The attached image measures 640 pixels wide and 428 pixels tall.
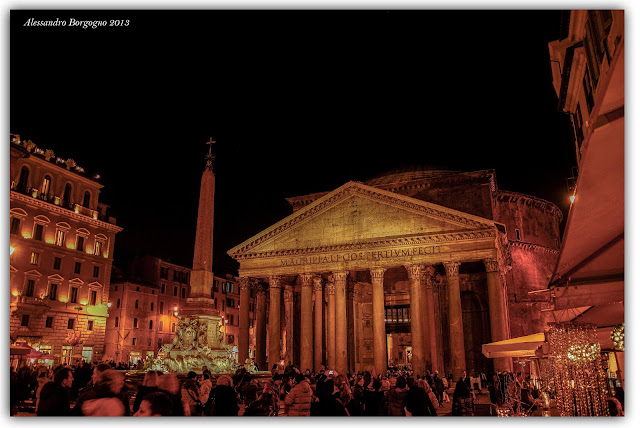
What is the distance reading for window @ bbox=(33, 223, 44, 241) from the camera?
2931 cm

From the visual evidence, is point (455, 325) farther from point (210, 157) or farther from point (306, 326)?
point (210, 157)

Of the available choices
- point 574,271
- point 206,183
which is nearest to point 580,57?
point 574,271

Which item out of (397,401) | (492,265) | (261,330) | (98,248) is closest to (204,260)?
(397,401)

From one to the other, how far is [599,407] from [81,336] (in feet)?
103

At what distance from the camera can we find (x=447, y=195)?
3167cm

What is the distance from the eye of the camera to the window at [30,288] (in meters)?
28.8

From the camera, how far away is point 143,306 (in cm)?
4438

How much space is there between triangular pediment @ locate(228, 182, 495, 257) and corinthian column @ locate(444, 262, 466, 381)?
1.97m

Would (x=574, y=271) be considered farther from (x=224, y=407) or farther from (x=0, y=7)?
(x=0, y=7)

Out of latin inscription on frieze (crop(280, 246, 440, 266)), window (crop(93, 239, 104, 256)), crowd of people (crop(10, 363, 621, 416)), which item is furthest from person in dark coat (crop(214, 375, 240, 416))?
window (crop(93, 239, 104, 256))

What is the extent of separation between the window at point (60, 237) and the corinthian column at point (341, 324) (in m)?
17.5

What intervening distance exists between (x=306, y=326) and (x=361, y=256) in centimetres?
444

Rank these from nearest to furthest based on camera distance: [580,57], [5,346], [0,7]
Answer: [5,346] → [0,7] → [580,57]

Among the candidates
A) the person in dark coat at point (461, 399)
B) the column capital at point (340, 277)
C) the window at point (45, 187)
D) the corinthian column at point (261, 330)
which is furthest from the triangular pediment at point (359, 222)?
the person in dark coat at point (461, 399)
